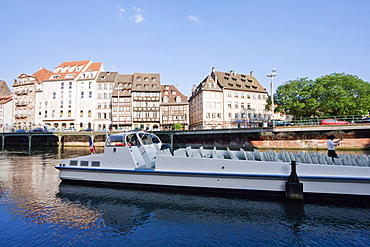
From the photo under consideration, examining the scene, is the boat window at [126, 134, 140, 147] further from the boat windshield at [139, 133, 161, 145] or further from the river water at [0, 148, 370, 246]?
the river water at [0, 148, 370, 246]

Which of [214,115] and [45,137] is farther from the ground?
[214,115]

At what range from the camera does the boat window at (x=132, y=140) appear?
1115cm

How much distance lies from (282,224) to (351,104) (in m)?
41.1

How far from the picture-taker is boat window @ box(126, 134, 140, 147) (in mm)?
11149

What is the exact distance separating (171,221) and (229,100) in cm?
5428

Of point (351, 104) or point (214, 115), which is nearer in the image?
point (351, 104)

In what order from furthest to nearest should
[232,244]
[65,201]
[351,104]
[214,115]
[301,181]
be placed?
[214,115] < [351,104] < [65,201] < [301,181] < [232,244]

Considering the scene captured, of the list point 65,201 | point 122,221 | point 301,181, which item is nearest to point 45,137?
point 65,201

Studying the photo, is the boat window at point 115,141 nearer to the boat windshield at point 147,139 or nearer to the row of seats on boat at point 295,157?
the boat windshield at point 147,139

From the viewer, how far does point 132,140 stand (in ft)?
37.6

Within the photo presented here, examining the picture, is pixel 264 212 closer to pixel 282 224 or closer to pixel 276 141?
pixel 282 224

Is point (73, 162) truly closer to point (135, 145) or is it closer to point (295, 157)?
point (135, 145)

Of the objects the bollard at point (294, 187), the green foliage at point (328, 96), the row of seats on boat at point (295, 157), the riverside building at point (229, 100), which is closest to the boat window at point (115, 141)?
the row of seats on boat at point (295, 157)

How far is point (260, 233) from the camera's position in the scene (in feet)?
21.2
